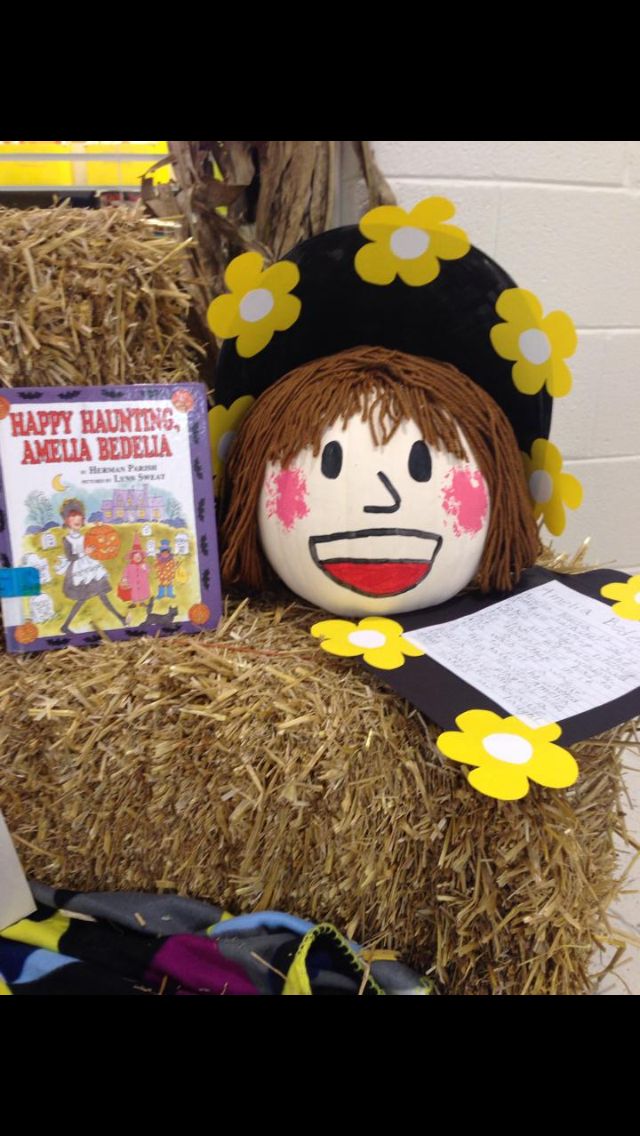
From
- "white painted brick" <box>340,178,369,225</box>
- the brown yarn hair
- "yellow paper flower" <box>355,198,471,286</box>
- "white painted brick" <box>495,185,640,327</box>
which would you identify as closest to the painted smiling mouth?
the brown yarn hair

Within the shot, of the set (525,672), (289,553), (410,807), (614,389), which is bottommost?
(410,807)

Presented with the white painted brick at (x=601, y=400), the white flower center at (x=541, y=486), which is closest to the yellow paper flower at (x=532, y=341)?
the white flower center at (x=541, y=486)

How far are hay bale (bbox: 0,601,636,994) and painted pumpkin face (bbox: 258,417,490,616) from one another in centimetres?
10

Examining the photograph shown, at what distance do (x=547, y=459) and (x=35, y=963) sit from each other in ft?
2.77

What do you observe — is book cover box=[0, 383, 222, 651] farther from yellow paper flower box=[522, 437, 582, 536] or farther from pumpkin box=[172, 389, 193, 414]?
yellow paper flower box=[522, 437, 582, 536]

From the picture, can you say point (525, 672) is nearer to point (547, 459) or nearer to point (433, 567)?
point (433, 567)

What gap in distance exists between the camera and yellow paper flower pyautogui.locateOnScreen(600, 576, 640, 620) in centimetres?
96

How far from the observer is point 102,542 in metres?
0.94

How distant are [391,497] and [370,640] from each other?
0.16 m

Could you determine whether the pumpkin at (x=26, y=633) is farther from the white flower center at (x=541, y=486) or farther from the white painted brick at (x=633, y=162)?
the white painted brick at (x=633, y=162)

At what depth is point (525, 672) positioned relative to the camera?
2.77 ft

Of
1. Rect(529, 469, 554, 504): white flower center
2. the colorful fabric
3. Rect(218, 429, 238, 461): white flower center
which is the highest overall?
Rect(218, 429, 238, 461): white flower center

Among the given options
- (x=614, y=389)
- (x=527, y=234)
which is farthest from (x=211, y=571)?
(x=614, y=389)

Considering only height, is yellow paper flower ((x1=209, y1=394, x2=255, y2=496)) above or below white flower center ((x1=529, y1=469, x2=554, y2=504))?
above
